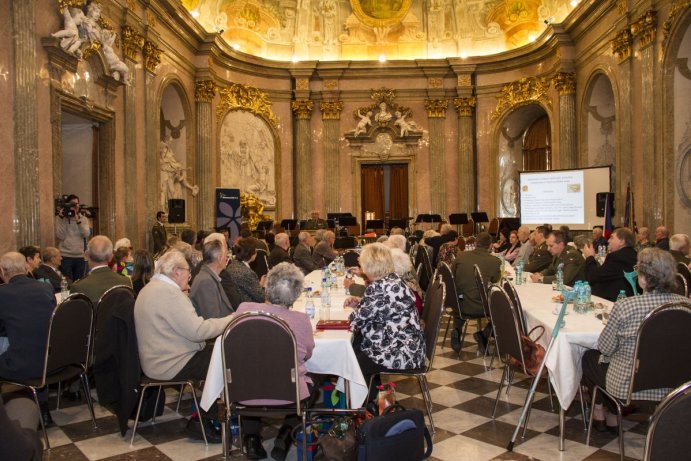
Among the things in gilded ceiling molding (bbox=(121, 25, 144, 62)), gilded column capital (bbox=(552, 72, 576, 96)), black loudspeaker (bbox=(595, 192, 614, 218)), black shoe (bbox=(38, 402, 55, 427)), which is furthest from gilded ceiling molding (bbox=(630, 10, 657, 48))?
black shoe (bbox=(38, 402, 55, 427))

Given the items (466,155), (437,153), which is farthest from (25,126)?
(466,155)

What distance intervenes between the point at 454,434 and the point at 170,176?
11.3 meters

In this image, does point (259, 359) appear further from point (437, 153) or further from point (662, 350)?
point (437, 153)

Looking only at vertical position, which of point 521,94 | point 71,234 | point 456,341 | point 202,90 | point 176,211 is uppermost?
point 521,94

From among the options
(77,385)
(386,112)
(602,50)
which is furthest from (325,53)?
(77,385)

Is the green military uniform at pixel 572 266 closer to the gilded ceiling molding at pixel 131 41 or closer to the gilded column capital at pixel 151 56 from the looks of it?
the gilded ceiling molding at pixel 131 41

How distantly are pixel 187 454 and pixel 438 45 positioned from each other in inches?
648

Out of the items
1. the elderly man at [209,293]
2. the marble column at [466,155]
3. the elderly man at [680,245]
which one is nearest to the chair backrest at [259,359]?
the elderly man at [209,293]

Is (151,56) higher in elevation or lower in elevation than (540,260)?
higher

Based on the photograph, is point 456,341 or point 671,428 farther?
point 456,341

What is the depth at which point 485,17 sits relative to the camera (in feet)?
58.7

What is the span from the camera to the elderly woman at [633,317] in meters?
3.47

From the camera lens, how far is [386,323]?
4.14 meters

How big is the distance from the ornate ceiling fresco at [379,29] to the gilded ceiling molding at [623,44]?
5352 mm
